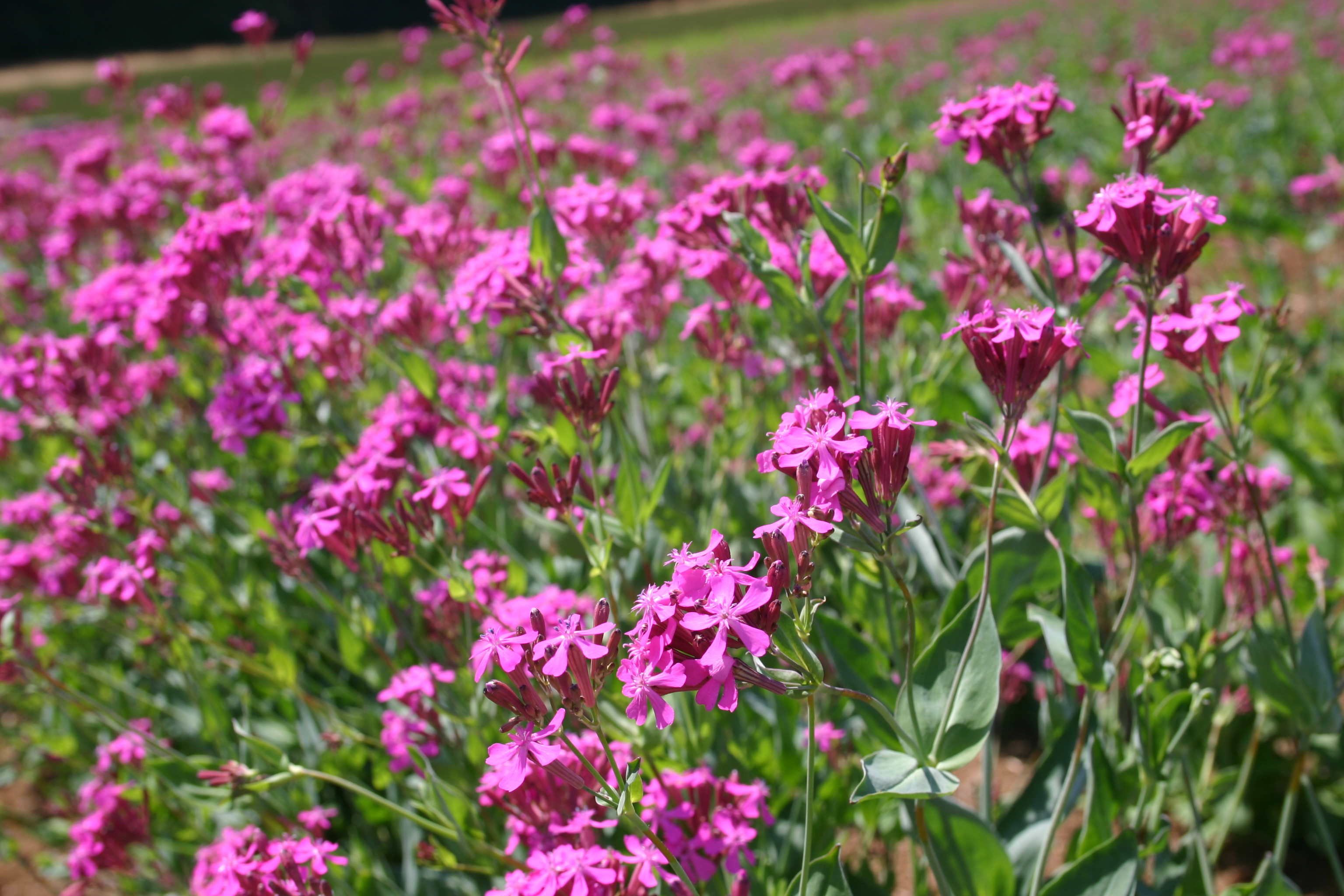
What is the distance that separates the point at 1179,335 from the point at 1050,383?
0.72m

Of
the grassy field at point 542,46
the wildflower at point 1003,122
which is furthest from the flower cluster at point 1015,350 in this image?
the grassy field at point 542,46

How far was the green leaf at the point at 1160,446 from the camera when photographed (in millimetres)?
1412

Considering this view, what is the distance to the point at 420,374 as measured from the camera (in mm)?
2266

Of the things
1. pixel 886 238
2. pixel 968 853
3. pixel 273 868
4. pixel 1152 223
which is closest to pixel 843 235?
pixel 886 238

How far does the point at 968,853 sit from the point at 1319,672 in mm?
764

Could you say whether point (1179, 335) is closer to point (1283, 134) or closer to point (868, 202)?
point (868, 202)

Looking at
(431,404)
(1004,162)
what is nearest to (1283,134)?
(1004,162)

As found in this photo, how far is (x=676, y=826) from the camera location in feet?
4.86

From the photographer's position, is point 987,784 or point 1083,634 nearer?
point 1083,634

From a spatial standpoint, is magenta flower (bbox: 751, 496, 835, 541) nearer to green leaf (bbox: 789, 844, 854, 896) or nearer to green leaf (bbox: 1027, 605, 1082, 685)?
green leaf (bbox: 789, 844, 854, 896)

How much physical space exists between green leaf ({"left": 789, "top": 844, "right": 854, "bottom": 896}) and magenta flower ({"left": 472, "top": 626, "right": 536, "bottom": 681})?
1.65ft

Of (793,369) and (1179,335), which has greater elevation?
(1179,335)

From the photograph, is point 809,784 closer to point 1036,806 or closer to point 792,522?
point 792,522

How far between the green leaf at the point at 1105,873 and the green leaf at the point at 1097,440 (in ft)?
1.92
